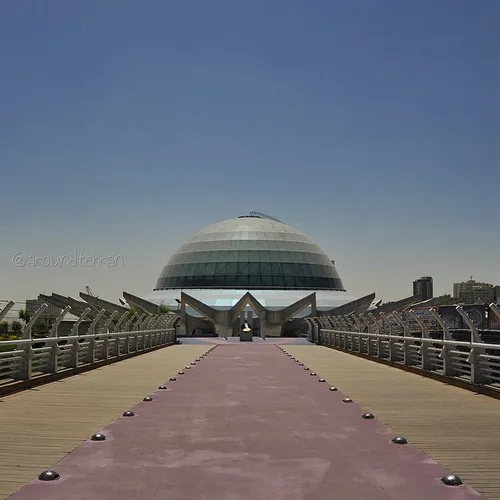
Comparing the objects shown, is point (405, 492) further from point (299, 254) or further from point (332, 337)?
point (299, 254)

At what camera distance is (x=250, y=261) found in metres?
Answer: 97.1

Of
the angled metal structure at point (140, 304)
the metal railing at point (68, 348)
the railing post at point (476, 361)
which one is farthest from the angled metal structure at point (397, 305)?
the railing post at point (476, 361)

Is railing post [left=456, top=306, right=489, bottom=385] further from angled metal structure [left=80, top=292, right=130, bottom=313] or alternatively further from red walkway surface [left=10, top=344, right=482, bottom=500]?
angled metal structure [left=80, top=292, right=130, bottom=313]

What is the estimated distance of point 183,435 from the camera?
29.9 feet

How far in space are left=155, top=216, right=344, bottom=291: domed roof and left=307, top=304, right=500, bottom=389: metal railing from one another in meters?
50.6

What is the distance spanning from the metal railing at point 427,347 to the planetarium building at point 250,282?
112ft

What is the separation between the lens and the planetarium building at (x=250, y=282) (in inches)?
3086

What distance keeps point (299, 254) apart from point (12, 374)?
87.0 metres

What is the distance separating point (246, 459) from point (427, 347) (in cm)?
1295

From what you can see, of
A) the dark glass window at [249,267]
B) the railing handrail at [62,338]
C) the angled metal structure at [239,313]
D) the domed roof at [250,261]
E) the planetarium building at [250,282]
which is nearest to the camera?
the railing handrail at [62,338]

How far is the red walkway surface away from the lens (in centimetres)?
614

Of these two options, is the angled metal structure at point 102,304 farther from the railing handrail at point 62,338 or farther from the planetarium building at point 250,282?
the railing handrail at point 62,338

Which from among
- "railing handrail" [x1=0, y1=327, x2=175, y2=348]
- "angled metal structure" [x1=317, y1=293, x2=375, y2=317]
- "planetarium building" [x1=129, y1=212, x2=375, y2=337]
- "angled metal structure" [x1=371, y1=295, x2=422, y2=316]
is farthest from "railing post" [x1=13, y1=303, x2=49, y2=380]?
"angled metal structure" [x1=371, y1=295, x2=422, y2=316]

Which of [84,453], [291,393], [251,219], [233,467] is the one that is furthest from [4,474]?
[251,219]
